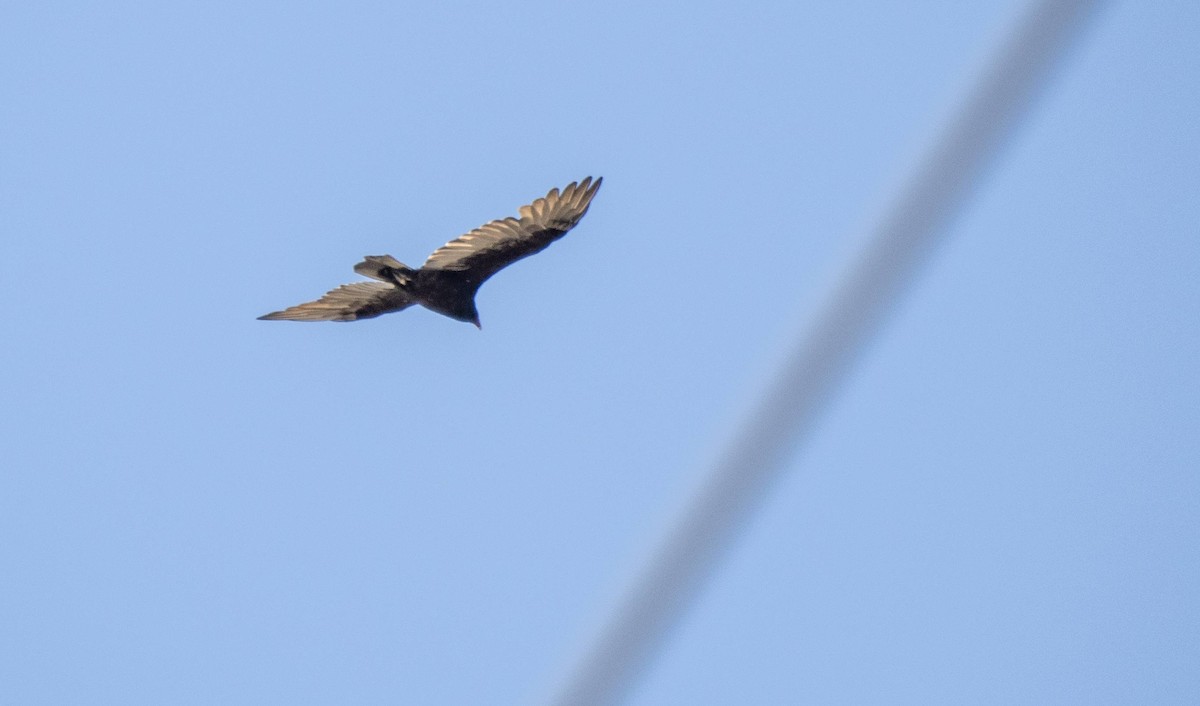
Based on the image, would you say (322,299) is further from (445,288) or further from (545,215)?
(545,215)

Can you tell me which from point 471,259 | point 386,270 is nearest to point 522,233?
point 471,259

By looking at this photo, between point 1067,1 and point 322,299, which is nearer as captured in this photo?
point 1067,1

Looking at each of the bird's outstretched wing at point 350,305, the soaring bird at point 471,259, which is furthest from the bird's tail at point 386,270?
the bird's outstretched wing at point 350,305

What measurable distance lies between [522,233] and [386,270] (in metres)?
1.22

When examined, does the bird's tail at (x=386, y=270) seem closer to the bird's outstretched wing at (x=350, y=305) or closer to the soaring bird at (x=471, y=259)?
the soaring bird at (x=471, y=259)

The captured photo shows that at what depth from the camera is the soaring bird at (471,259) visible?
35.6ft

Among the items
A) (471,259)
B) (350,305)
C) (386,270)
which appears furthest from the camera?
(350,305)

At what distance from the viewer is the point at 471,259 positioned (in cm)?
1107

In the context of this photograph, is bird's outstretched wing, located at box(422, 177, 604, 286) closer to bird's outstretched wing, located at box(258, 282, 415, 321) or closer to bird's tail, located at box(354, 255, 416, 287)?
bird's tail, located at box(354, 255, 416, 287)

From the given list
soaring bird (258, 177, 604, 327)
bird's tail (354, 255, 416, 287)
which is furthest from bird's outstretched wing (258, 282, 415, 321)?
bird's tail (354, 255, 416, 287)

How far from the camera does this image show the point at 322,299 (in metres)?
11.6

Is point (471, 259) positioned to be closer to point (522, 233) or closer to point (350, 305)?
point (522, 233)

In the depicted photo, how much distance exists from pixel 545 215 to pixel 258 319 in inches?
110

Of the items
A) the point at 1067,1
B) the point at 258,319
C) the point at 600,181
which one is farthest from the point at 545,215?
the point at 1067,1
